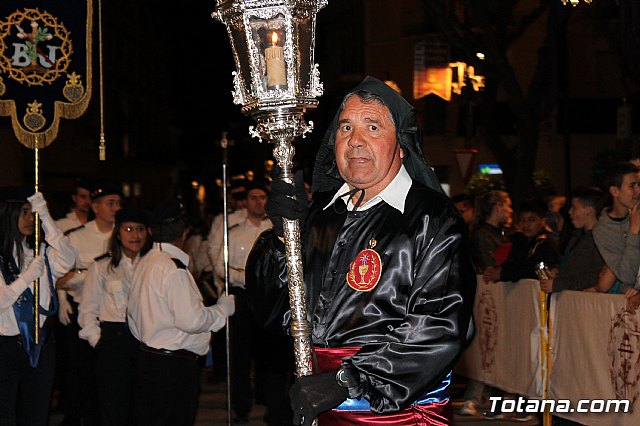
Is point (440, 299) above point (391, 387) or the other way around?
above

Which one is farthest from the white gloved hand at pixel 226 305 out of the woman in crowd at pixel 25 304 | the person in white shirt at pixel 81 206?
the person in white shirt at pixel 81 206

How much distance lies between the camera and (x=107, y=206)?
1091 cm

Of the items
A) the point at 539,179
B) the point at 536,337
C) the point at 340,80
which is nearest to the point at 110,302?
the point at 536,337

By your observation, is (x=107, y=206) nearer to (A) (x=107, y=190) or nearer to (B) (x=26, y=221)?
(A) (x=107, y=190)

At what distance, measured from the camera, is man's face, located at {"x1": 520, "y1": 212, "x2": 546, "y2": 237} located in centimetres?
1127

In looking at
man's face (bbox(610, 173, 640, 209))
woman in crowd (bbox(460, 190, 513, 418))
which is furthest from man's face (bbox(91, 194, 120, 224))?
man's face (bbox(610, 173, 640, 209))

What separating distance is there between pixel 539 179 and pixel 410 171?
70.2 ft

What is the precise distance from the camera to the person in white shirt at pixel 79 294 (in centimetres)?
1048

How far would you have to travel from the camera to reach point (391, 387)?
399cm

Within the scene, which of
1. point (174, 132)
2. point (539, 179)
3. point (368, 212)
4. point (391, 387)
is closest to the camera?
point (391, 387)

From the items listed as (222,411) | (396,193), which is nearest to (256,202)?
(222,411)

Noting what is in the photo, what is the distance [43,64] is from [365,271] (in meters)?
6.07

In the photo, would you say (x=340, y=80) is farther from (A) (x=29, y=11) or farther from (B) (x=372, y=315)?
(B) (x=372, y=315)

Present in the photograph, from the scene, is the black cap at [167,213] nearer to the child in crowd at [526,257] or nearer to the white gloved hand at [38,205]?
the white gloved hand at [38,205]
